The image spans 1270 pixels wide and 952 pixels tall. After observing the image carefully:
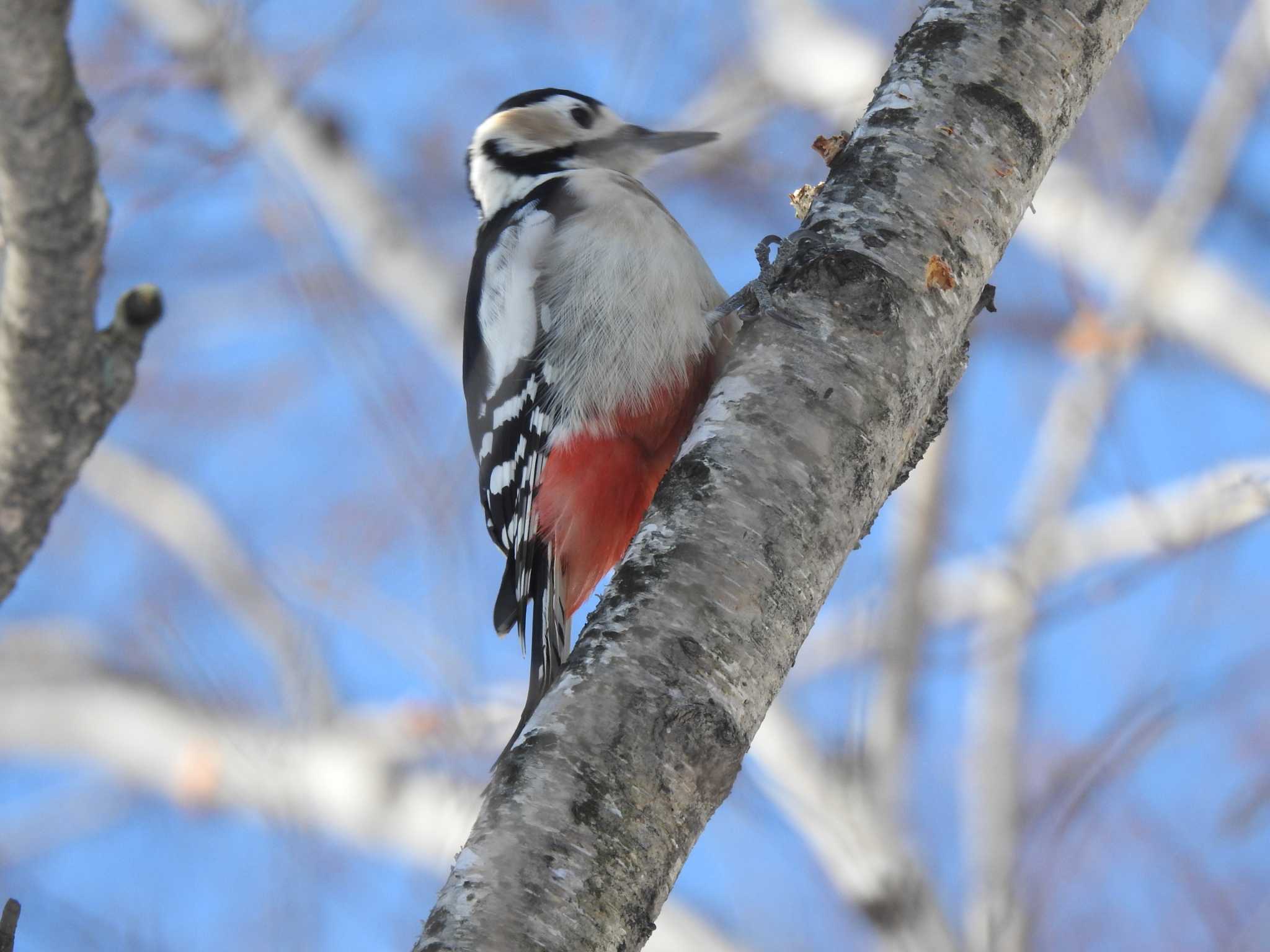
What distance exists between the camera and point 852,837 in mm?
3961

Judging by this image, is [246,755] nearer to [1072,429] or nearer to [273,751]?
[273,751]

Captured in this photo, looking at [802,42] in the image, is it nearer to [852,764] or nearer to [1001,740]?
[1001,740]

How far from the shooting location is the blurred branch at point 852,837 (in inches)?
147

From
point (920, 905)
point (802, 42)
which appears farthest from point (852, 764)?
point (802, 42)

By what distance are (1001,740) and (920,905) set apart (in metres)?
1.19

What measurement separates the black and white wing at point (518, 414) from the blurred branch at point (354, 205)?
2524mm

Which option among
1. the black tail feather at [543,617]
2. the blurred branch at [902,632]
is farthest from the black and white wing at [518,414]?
the blurred branch at [902,632]

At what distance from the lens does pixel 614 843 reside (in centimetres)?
119

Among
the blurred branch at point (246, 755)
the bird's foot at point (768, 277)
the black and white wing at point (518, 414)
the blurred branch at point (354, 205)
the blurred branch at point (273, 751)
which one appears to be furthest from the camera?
the blurred branch at point (354, 205)

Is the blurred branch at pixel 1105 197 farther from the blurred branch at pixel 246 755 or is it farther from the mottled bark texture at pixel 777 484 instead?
the blurred branch at pixel 246 755

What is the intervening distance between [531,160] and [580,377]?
960mm

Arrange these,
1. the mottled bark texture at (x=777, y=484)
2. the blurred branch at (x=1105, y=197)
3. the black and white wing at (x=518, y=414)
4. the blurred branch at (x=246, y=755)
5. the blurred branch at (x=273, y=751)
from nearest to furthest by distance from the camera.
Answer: the mottled bark texture at (x=777, y=484) → the black and white wing at (x=518, y=414) → the blurred branch at (x=273, y=751) → the blurred branch at (x=246, y=755) → the blurred branch at (x=1105, y=197)

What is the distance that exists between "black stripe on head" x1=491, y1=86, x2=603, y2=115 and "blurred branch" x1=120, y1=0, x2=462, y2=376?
6.38 feet

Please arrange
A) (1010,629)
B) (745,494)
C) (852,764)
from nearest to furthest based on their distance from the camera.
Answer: (745,494)
(852,764)
(1010,629)
